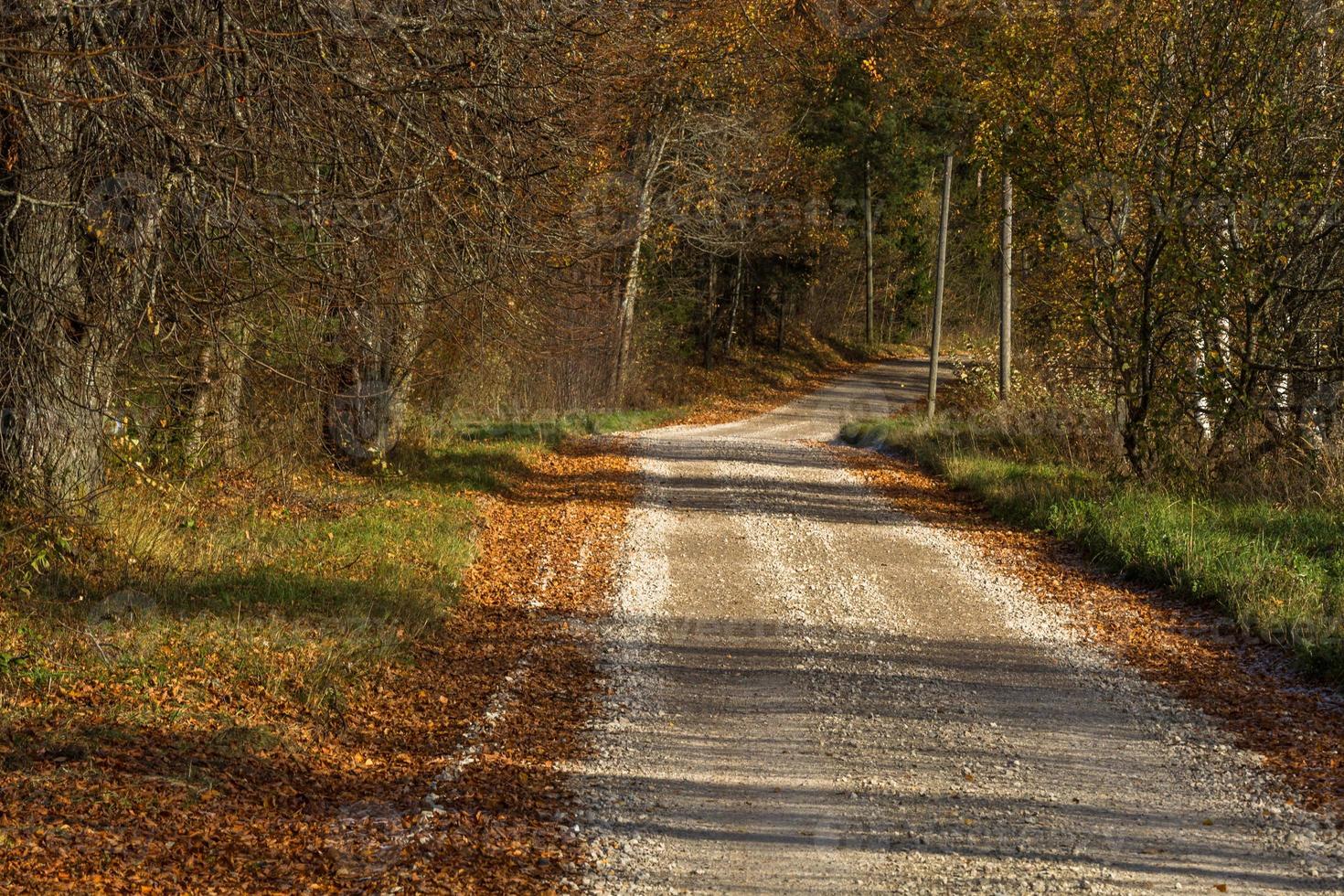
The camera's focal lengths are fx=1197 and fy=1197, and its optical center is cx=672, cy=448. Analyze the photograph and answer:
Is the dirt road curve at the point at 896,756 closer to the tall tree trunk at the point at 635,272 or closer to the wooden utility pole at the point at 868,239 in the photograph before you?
the tall tree trunk at the point at 635,272

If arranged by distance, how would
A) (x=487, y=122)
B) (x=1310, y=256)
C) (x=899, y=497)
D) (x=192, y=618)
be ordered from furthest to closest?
(x=899, y=497), (x=1310, y=256), (x=487, y=122), (x=192, y=618)

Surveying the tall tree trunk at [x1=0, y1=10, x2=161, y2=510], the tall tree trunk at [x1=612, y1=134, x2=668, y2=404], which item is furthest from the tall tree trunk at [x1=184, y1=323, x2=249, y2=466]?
the tall tree trunk at [x1=612, y1=134, x2=668, y2=404]

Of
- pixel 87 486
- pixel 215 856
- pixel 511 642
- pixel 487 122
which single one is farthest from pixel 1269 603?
pixel 87 486

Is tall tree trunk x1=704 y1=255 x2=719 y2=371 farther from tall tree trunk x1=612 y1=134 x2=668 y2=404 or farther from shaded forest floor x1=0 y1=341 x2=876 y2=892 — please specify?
shaded forest floor x1=0 y1=341 x2=876 y2=892

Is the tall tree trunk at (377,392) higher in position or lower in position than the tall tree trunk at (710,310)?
lower

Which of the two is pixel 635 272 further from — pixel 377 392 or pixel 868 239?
pixel 868 239

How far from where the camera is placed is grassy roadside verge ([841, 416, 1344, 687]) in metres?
8.34

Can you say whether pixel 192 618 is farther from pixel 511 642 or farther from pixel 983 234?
Answer: pixel 983 234

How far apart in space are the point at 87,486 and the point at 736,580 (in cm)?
509

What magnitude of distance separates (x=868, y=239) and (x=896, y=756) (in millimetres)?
47813

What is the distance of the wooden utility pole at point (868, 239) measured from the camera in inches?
2004

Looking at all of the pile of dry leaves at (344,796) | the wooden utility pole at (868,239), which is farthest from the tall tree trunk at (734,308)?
the pile of dry leaves at (344,796)

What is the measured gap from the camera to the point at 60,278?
7.47m

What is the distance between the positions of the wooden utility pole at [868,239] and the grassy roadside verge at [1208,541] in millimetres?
36731
